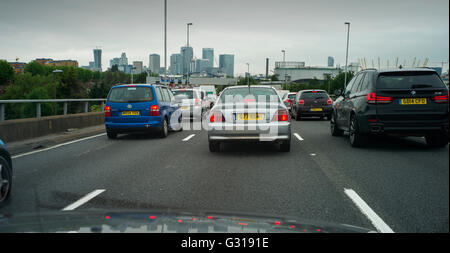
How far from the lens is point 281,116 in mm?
8492

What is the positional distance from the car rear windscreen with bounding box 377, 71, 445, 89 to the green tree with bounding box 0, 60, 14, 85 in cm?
15105

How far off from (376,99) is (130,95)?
7.11m

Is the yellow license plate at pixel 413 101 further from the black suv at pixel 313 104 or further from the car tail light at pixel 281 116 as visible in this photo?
the black suv at pixel 313 104

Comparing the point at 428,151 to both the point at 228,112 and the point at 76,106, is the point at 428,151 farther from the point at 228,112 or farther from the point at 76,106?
the point at 76,106

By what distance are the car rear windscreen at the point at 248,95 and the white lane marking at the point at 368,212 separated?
156 inches

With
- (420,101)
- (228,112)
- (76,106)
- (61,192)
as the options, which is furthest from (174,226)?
(76,106)

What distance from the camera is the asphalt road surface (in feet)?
14.4

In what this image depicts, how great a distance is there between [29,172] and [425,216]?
607 centimetres

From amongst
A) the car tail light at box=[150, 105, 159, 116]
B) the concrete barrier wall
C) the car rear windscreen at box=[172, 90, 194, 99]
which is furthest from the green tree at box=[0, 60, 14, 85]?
the car tail light at box=[150, 105, 159, 116]

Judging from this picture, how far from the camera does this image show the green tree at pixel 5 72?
136 metres

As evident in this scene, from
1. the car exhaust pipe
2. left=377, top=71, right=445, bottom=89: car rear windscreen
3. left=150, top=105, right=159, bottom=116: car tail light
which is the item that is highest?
left=377, top=71, right=445, bottom=89: car rear windscreen

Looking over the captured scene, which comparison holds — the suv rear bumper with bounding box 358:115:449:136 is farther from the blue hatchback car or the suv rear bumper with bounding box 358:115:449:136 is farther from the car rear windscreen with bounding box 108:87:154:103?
the car rear windscreen with bounding box 108:87:154:103

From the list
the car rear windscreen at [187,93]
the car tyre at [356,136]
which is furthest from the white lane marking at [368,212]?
the car rear windscreen at [187,93]

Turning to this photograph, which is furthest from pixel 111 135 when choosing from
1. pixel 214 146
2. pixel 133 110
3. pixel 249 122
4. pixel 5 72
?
pixel 5 72
